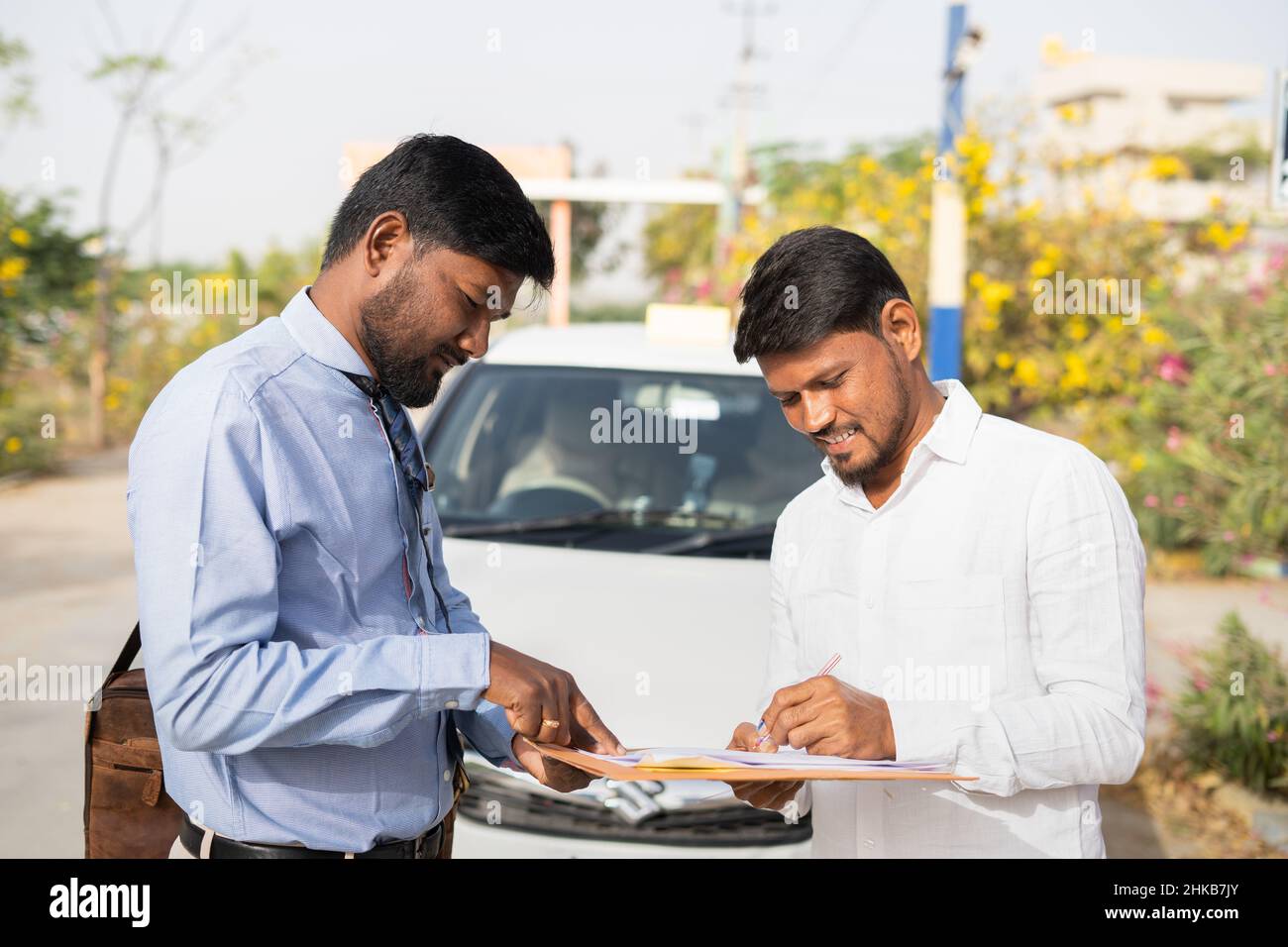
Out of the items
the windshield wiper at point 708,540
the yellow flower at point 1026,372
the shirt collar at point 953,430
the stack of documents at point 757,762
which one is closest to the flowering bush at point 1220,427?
the yellow flower at point 1026,372

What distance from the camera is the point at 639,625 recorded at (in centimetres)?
322

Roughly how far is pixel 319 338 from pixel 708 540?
2.09m

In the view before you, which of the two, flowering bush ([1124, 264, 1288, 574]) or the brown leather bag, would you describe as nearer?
the brown leather bag

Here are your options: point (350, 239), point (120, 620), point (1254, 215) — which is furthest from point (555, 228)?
point (350, 239)

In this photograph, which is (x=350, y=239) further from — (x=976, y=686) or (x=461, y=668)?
(x=976, y=686)

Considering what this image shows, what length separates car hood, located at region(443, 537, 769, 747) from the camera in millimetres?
2906

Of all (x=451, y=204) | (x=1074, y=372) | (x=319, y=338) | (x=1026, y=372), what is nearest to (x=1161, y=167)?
(x=1074, y=372)

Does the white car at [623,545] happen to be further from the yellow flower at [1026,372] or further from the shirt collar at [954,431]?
the yellow flower at [1026,372]

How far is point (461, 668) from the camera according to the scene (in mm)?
1681

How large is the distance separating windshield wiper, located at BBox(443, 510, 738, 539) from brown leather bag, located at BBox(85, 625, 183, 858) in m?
1.91

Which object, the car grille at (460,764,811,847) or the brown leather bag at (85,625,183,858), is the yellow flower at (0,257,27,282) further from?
the brown leather bag at (85,625,183,858)

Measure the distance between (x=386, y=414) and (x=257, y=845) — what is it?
664 mm

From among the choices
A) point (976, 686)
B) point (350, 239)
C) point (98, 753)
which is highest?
point (350, 239)

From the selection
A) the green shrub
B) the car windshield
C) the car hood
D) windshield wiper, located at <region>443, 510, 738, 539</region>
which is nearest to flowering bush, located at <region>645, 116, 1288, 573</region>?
the green shrub
